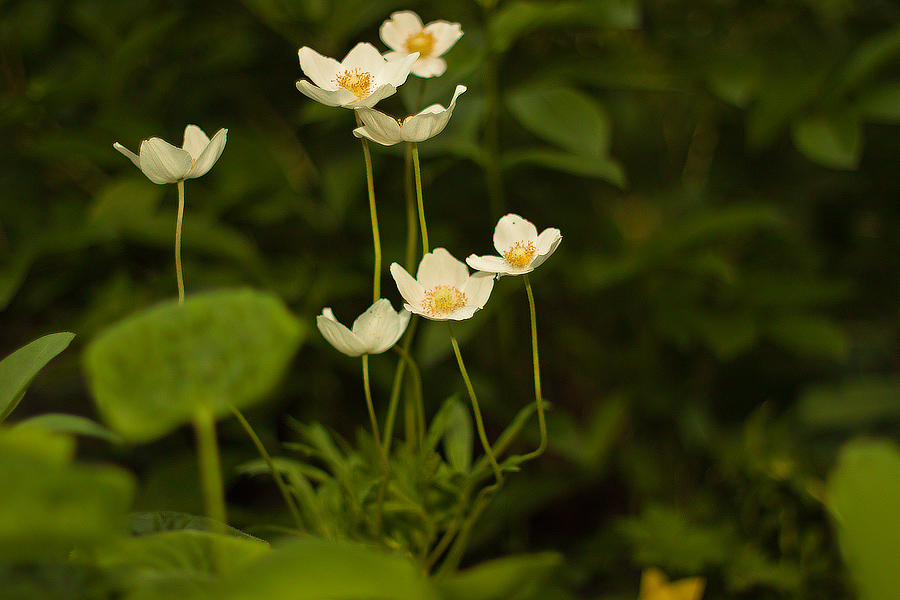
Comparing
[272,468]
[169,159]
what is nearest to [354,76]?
[169,159]

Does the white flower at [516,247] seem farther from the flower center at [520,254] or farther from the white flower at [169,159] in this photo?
the white flower at [169,159]

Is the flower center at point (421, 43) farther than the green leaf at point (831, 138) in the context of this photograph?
No

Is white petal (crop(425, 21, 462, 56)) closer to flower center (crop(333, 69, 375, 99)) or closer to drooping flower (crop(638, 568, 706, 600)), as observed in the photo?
flower center (crop(333, 69, 375, 99))

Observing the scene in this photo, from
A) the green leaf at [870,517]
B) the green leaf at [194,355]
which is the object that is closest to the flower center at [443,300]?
the green leaf at [194,355]

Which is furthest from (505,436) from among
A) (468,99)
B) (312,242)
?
(312,242)

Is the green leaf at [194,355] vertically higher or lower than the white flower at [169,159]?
lower

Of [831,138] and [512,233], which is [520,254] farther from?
[831,138]

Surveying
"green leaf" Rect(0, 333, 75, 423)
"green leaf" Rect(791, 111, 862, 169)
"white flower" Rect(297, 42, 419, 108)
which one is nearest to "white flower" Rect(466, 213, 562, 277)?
"white flower" Rect(297, 42, 419, 108)
